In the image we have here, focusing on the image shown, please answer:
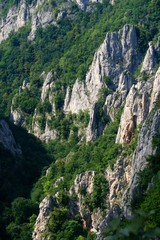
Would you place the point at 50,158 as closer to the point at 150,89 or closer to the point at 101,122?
the point at 101,122

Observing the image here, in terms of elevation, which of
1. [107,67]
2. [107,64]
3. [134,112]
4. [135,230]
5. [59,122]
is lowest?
[135,230]

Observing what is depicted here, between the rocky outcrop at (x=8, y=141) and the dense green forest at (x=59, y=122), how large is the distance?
197cm

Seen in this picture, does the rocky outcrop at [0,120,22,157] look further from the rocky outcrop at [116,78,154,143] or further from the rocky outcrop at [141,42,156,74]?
the rocky outcrop at [141,42,156,74]

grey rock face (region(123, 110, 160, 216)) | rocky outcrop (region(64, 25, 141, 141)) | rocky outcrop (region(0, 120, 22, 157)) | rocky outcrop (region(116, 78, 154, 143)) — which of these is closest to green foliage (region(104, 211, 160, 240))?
grey rock face (region(123, 110, 160, 216))

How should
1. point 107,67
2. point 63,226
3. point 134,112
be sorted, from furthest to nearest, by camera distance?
point 107,67 → point 134,112 → point 63,226

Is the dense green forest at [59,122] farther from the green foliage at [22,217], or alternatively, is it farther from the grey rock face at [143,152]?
the grey rock face at [143,152]

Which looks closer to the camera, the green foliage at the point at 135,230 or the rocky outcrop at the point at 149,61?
the green foliage at the point at 135,230

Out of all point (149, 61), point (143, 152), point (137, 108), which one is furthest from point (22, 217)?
point (149, 61)

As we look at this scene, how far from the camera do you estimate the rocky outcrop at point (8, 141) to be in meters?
108

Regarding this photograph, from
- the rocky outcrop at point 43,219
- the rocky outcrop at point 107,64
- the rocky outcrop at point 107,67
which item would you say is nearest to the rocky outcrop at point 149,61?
the rocky outcrop at point 107,67

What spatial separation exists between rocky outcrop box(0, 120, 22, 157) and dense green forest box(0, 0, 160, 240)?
1968 millimetres

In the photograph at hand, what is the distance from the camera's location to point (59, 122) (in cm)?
12606

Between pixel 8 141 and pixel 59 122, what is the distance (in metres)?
19.8

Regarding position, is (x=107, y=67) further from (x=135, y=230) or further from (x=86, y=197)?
(x=135, y=230)
